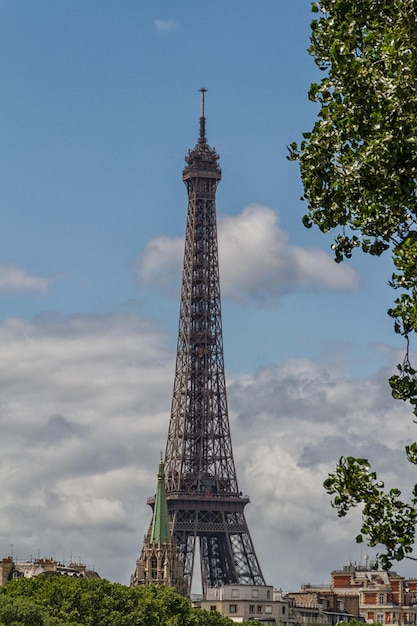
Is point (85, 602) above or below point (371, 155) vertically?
above

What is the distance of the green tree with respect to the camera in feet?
128

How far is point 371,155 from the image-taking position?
39.2 meters

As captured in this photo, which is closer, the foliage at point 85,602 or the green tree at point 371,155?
the green tree at point 371,155

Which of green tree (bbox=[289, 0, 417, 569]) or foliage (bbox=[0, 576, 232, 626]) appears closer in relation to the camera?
green tree (bbox=[289, 0, 417, 569])

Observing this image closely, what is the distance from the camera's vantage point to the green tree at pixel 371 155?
39031 millimetres

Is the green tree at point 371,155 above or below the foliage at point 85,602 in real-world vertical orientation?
below

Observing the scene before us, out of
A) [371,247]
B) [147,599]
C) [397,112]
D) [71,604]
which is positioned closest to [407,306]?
[371,247]

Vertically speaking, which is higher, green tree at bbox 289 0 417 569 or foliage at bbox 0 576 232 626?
foliage at bbox 0 576 232 626

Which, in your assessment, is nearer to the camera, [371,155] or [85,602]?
[371,155]

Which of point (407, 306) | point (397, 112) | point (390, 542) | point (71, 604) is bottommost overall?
point (390, 542)

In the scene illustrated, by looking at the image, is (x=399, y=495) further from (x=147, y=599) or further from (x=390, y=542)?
(x=147, y=599)

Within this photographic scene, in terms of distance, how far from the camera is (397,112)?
38.8 metres

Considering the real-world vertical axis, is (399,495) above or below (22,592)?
below

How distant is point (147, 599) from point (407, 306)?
11697 centimetres
